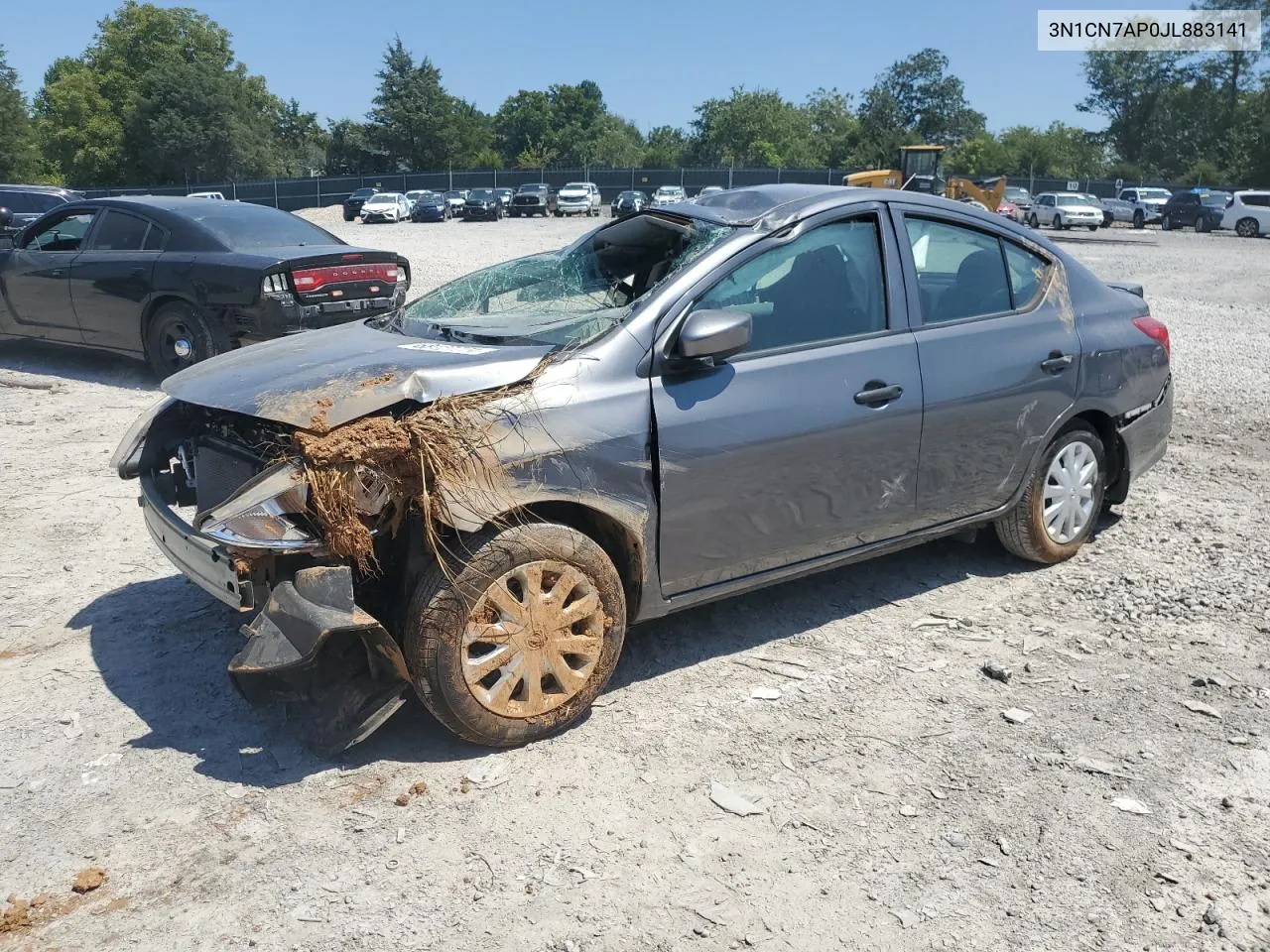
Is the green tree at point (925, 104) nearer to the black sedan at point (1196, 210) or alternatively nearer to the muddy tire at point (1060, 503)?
the black sedan at point (1196, 210)

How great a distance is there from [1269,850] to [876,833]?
1.12 m

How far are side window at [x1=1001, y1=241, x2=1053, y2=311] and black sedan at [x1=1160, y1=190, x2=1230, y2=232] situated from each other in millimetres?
38988

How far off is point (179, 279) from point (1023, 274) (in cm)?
642

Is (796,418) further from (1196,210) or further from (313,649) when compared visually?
(1196,210)

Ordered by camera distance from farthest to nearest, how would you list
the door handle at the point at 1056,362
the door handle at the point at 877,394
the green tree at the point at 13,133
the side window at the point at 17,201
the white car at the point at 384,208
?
the green tree at the point at 13,133 → the white car at the point at 384,208 → the side window at the point at 17,201 → the door handle at the point at 1056,362 → the door handle at the point at 877,394

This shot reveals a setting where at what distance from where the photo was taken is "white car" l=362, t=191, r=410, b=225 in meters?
46.5

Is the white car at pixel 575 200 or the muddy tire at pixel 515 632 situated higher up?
the white car at pixel 575 200

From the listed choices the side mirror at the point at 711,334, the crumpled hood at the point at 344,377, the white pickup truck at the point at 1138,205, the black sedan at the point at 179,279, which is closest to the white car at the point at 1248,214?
the white pickup truck at the point at 1138,205

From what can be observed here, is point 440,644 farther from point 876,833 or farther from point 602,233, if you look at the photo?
point 602,233

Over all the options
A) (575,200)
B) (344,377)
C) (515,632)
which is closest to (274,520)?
(344,377)

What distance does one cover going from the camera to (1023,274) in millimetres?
4926

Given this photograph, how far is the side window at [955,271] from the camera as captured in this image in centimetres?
450

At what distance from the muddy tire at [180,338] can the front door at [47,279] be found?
103 cm

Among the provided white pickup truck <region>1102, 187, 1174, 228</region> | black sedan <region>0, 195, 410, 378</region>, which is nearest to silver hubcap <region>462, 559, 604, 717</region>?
black sedan <region>0, 195, 410, 378</region>
